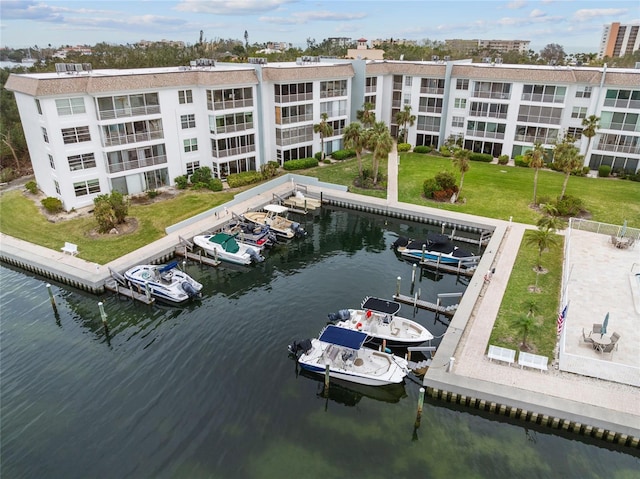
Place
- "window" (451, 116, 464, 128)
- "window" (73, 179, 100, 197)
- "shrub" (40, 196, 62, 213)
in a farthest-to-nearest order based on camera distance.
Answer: "window" (451, 116, 464, 128) → "window" (73, 179, 100, 197) → "shrub" (40, 196, 62, 213)

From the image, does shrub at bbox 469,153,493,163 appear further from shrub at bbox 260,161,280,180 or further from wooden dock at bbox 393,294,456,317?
wooden dock at bbox 393,294,456,317

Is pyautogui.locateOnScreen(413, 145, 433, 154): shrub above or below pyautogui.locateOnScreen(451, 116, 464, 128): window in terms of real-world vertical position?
below

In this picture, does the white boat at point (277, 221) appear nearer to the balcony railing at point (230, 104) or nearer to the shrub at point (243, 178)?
the shrub at point (243, 178)

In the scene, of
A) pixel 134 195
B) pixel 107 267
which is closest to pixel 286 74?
pixel 134 195

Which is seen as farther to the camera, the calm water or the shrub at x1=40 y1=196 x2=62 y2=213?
the shrub at x1=40 y1=196 x2=62 y2=213

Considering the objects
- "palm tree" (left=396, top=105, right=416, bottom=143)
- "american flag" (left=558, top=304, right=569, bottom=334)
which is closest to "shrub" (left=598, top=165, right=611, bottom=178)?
"palm tree" (left=396, top=105, right=416, bottom=143)

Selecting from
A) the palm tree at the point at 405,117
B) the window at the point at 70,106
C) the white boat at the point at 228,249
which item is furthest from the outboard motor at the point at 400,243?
the window at the point at 70,106

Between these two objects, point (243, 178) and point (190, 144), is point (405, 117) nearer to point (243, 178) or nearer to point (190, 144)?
point (243, 178)

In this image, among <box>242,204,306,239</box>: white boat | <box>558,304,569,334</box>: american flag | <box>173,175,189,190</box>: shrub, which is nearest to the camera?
<box>558,304,569,334</box>: american flag
